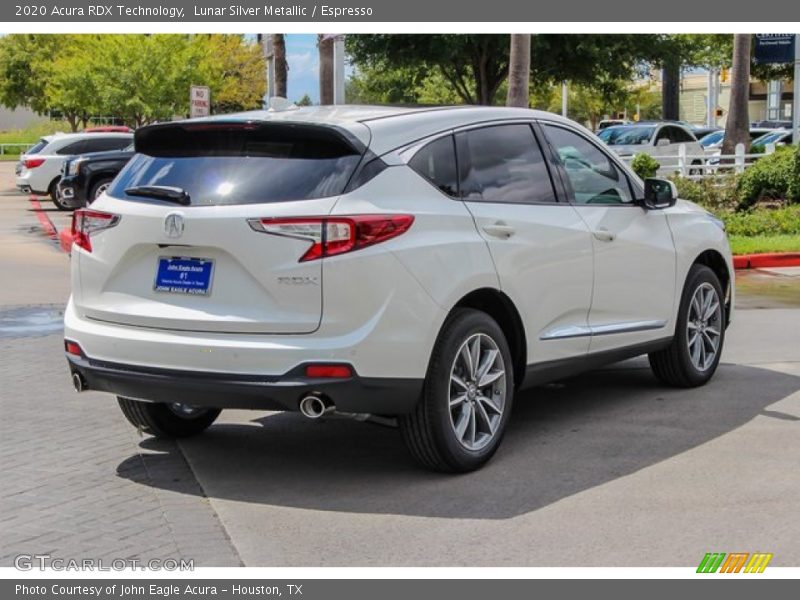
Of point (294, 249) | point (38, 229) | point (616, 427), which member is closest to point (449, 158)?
point (294, 249)

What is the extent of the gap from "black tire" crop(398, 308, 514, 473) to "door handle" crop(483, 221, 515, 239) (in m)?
0.43

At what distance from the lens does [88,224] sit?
609cm

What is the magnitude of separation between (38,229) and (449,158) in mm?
17573

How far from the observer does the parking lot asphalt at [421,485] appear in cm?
501

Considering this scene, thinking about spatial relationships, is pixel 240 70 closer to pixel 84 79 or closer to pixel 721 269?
pixel 84 79

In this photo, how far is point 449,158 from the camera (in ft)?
20.3

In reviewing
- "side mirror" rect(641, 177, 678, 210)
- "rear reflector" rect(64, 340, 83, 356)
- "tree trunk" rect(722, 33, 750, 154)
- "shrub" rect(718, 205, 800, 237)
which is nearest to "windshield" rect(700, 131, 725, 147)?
"tree trunk" rect(722, 33, 750, 154)

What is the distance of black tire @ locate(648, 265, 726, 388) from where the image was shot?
7844 millimetres

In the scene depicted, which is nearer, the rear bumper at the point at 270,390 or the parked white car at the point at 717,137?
the rear bumper at the point at 270,390

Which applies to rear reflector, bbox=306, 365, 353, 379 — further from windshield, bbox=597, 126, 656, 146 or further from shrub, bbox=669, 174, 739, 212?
windshield, bbox=597, 126, 656, 146

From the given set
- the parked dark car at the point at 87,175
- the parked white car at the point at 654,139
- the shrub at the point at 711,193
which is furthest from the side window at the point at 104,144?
the shrub at the point at 711,193

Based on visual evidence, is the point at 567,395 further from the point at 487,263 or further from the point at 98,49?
the point at 98,49

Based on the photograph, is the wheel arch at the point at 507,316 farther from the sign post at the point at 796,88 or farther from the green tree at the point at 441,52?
the green tree at the point at 441,52

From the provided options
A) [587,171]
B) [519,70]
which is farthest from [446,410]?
[519,70]
